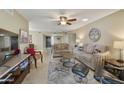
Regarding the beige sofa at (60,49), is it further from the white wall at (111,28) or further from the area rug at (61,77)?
the area rug at (61,77)

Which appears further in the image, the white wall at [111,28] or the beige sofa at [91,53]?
the beige sofa at [91,53]

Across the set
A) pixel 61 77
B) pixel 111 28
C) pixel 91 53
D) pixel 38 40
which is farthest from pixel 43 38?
pixel 111 28

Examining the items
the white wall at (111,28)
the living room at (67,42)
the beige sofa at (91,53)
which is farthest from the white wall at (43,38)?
the white wall at (111,28)

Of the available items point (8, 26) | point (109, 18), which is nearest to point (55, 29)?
point (109, 18)

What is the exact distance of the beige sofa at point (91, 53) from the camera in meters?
3.77

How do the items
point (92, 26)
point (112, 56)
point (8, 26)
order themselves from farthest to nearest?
1. point (92, 26)
2. point (112, 56)
3. point (8, 26)

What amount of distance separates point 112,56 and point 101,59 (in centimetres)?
54

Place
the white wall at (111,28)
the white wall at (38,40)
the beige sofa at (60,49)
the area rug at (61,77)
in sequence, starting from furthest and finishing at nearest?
1. the beige sofa at (60,49)
2. the white wall at (38,40)
3. the white wall at (111,28)
4. the area rug at (61,77)

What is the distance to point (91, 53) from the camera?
4.62 metres

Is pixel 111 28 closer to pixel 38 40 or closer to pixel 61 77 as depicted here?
pixel 61 77

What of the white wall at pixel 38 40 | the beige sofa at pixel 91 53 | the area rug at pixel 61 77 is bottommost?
the area rug at pixel 61 77

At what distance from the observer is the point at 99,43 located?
4539 mm

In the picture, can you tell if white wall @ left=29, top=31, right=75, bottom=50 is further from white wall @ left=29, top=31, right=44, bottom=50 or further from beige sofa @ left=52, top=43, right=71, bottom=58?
beige sofa @ left=52, top=43, right=71, bottom=58
